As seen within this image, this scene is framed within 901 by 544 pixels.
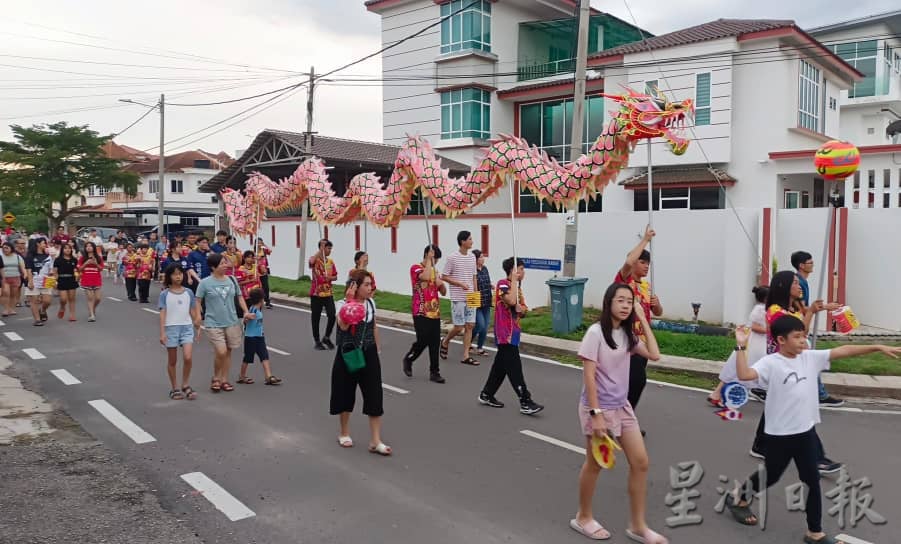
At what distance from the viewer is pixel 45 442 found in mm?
6887

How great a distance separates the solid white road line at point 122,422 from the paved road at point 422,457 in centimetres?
7

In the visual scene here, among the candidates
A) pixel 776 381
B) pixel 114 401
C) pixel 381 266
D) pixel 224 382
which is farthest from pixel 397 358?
pixel 381 266

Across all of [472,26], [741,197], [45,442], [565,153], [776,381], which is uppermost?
[472,26]

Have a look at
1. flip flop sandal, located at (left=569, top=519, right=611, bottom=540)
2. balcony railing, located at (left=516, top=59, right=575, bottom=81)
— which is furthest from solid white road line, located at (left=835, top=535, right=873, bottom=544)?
balcony railing, located at (left=516, top=59, right=575, bottom=81)

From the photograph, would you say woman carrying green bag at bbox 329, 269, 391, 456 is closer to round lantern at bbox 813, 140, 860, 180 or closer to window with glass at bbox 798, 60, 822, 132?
round lantern at bbox 813, 140, 860, 180

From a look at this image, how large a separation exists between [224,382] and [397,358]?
118 inches

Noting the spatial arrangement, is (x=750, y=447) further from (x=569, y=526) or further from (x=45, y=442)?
(x=45, y=442)

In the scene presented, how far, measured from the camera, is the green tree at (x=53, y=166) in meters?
42.8

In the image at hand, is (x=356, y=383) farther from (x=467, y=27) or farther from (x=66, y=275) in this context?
(x=467, y=27)

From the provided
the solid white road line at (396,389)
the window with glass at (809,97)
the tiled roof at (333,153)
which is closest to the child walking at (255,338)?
the solid white road line at (396,389)

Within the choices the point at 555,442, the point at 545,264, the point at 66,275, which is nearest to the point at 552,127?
the point at 545,264

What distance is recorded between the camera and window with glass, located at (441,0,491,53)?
28969 millimetres

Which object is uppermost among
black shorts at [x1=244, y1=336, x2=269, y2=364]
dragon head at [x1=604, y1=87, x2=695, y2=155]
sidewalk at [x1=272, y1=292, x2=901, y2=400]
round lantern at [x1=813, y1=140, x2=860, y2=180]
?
dragon head at [x1=604, y1=87, x2=695, y2=155]

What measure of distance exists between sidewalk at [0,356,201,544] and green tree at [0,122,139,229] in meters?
41.1
